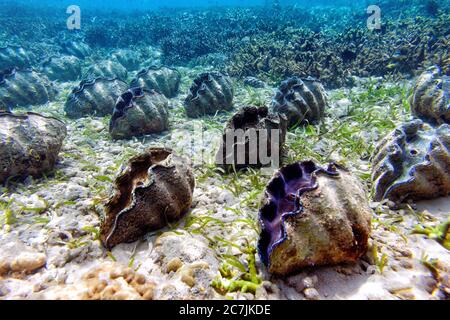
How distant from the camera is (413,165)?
2699 millimetres

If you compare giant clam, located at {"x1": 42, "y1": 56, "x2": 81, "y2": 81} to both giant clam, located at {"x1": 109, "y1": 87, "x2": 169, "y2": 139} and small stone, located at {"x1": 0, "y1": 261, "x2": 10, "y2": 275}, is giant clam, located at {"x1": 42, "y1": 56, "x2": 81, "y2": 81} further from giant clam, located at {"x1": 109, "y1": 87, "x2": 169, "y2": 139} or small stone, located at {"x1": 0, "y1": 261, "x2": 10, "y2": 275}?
small stone, located at {"x1": 0, "y1": 261, "x2": 10, "y2": 275}

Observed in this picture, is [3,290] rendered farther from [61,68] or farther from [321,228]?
[61,68]

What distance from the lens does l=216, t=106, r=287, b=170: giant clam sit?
3527mm

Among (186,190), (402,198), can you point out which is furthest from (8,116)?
(402,198)

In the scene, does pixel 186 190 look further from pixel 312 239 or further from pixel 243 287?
pixel 312 239

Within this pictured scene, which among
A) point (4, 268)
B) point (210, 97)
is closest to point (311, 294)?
point (4, 268)

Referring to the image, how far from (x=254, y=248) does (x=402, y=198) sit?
165cm

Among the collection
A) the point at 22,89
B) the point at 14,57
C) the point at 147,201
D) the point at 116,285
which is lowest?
the point at 116,285

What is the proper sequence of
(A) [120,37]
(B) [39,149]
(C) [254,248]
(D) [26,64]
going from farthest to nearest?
(A) [120,37]
(D) [26,64]
(B) [39,149]
(C) [254,248]

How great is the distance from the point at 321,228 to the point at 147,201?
1558 mm

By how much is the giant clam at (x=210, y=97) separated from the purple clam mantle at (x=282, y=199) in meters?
3.78

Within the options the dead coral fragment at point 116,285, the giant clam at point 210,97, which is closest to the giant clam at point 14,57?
the giant clam at point 210,97

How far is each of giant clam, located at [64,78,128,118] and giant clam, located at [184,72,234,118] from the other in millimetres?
1848

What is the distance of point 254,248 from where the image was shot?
2.39 m
